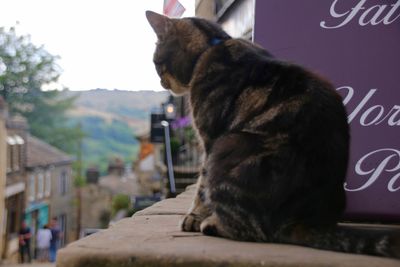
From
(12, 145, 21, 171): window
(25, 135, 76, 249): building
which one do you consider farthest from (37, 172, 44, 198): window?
(12, 145, 21, 171): window

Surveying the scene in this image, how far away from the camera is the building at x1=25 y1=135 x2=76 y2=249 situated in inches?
1261

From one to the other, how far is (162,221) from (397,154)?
124 cm

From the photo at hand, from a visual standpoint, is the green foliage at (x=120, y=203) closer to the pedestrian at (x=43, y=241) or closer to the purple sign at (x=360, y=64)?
the pedestrian at (x=43, y=241)

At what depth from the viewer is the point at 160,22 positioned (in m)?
2.94

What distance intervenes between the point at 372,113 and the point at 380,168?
0.29 metres

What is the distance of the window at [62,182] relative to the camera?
130 feet

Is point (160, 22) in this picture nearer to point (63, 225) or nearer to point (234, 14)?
point (234, 14)

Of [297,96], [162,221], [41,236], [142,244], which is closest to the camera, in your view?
[142,244]

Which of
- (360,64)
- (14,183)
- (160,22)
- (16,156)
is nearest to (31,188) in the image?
(16,156)

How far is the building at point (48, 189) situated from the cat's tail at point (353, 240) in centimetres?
2994

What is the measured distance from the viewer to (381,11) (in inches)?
119

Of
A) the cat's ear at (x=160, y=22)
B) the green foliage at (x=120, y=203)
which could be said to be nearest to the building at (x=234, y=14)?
the cat's ear at (x=160, y=22)

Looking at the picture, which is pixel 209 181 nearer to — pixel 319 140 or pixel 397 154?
pixel 319 140

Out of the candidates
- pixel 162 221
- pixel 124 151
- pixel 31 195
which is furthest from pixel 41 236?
pixel 124 151
